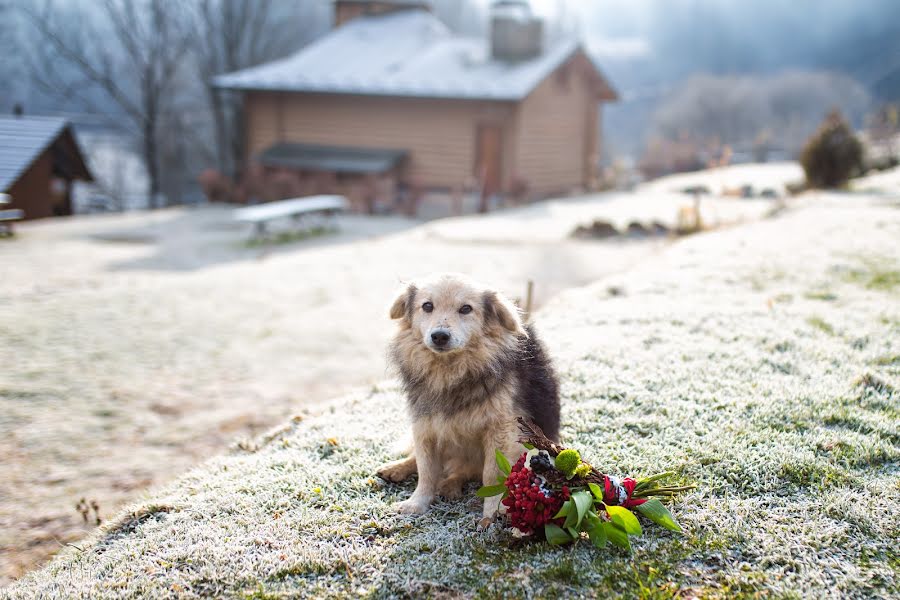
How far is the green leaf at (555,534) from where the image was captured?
2795 millimetres

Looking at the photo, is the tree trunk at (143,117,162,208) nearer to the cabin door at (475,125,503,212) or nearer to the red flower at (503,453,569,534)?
the cabin door at (475,125,503,212)

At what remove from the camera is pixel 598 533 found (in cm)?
281

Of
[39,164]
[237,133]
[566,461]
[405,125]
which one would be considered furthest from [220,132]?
[566,461]

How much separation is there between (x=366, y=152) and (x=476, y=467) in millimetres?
20330

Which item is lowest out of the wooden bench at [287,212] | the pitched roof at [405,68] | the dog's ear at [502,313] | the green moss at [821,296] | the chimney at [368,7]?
the green moss at [821,296]

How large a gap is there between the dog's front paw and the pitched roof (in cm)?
1835

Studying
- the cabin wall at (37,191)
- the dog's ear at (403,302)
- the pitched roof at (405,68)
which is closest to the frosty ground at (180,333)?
the dog's ear at (403,302)

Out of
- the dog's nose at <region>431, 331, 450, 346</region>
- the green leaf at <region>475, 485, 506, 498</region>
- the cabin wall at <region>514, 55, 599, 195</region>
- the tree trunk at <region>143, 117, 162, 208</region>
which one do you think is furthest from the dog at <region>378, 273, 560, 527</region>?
the tree trunk at <region>143, 117, 162, 208</region>

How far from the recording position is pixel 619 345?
5250 millimetres

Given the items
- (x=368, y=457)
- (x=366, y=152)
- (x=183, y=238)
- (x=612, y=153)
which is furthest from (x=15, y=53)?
(x=368, y=457)

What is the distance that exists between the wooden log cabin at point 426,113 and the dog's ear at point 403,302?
681 inches

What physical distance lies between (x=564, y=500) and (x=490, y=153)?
67.7 feet

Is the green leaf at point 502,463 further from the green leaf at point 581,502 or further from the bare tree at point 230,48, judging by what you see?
the bare tree at point 230,48

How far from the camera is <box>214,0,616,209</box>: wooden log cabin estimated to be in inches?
848
